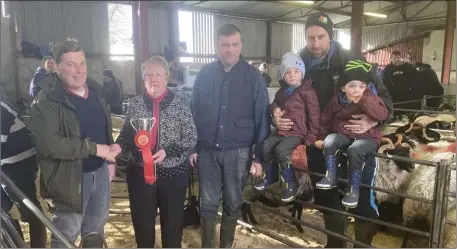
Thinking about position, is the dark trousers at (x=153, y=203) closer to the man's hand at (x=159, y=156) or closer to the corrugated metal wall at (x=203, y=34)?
the man's hand at (x=159, y=156)

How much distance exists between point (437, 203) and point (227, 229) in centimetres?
148

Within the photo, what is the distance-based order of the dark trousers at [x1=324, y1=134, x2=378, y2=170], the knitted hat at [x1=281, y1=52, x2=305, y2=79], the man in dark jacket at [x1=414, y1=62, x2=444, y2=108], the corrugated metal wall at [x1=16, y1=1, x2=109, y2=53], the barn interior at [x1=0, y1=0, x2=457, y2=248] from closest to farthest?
the dark trousers at [x1=324, y1=134, x2=378, y2=170], the knitted hat at [x1=281, y1=52, x2=305, y2=79], the man in dark jacket at [x1=414, y1=62, x2=444, y2=108], the barn interior at [x1=0, y1=0, x2=457, y2=248], the corrugated metal wall at [x1=16, y1=1, x2=109, y2=53]

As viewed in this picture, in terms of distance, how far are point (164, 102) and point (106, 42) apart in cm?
1301

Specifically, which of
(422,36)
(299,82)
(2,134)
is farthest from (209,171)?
(422,36)

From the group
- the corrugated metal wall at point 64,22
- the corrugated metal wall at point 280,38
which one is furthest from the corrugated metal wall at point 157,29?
the corrugated metal wall at point 280,38

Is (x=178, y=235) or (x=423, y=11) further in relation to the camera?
(x=423, y=11)

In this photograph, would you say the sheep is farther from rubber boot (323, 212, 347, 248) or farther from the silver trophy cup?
the silver trophy cup

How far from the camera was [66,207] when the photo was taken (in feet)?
7.22

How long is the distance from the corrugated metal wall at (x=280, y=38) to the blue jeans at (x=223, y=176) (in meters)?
17.5

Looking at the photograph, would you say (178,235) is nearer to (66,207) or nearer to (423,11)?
(66,207)

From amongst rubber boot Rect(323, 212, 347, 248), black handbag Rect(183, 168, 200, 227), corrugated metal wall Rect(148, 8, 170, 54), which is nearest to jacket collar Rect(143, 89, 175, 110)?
rubber boot Rect(323, 212, 347, 248)

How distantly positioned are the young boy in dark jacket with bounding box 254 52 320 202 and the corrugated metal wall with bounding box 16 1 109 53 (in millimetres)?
12436

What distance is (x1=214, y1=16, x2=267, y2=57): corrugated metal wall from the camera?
59.3ft

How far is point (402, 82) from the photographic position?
7.04 metres
